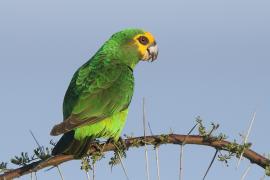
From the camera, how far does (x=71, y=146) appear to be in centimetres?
505

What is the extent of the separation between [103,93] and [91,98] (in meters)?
0.35

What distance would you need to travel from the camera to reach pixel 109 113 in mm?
6094

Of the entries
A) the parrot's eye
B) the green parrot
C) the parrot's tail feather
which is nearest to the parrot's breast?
the green parrot

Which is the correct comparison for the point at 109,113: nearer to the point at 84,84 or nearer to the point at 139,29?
the point at 84,84

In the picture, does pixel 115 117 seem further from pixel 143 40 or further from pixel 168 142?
pixel 143 40

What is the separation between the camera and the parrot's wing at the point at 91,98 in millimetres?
5586

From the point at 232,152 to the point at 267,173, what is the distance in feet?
1.27

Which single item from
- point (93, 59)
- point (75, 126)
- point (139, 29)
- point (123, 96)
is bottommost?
point (75, 126)

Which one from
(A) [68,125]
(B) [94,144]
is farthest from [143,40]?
(A) [68,125]

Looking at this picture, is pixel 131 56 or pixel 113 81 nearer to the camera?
pixel 113 81

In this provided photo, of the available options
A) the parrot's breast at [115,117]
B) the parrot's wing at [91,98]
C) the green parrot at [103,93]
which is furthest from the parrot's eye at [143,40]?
the parrot's breast at [115,117]

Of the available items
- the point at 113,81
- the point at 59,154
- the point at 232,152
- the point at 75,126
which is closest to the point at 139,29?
the point at 113,81

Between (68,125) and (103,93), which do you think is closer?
(68,125)

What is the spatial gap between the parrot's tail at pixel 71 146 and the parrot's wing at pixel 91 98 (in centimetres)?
15
